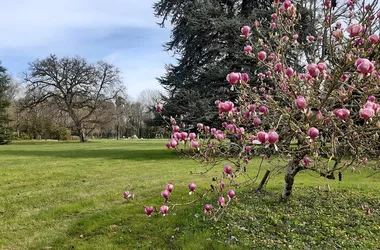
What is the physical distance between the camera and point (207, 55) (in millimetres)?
13336

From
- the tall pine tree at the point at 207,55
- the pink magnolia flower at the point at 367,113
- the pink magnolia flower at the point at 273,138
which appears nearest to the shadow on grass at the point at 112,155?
the tall pine tree at the point at 207,55

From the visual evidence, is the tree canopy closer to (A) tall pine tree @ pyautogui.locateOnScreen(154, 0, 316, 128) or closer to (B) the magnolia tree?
(A) tall pine tree @ pyautogui.locateOnScreen(154, 0, 316, 128)

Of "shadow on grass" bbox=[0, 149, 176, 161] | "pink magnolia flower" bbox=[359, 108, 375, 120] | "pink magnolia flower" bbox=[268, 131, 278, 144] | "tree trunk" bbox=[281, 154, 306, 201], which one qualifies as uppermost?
"pink magnolia flower" bbox=[359, 108, 375, 120]

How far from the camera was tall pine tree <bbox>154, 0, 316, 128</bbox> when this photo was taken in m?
11.7

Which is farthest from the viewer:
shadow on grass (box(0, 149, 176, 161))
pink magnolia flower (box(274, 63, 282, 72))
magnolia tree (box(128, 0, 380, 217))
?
shadow on grass (box(0, 149, 176, 161))

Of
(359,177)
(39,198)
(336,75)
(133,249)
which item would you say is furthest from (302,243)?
(359,177)

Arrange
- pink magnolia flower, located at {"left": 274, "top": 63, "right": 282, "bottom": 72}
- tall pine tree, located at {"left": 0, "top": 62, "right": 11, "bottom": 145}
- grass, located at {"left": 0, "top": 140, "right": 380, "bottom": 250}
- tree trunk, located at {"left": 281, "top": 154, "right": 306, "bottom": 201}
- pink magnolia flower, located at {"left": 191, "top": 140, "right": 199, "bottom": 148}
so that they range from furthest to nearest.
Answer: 1. tall pine tree, located at {"left": 0, "top": 62, "right": 11, "bottom": 145}
2. tree trunk, located at {"left": 281, "top": 154, "right": 306, "bottom": 201}
3. grass, located at {"left": 0, "top": 140, "right": 380, "bottom": 250}
4. pink magnolia flower, located at {"left": 274, "top": 63, "right": 282, "bottom": 72}
5. pink magnolia flower, located at {"left": 191, "top": 140, "right": 199, "bottom": 148}

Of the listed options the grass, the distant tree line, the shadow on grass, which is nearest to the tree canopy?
the distant tree line

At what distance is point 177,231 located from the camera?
12.0ft

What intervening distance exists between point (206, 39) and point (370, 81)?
1142 centimetres

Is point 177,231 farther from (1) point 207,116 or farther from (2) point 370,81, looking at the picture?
(1) point 207,116

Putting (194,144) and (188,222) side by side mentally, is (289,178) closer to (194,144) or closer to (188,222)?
(188,222)

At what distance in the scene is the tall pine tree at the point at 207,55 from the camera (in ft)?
38.5

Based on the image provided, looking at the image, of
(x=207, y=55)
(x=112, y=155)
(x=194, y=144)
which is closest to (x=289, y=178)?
(x=194, y=144)
